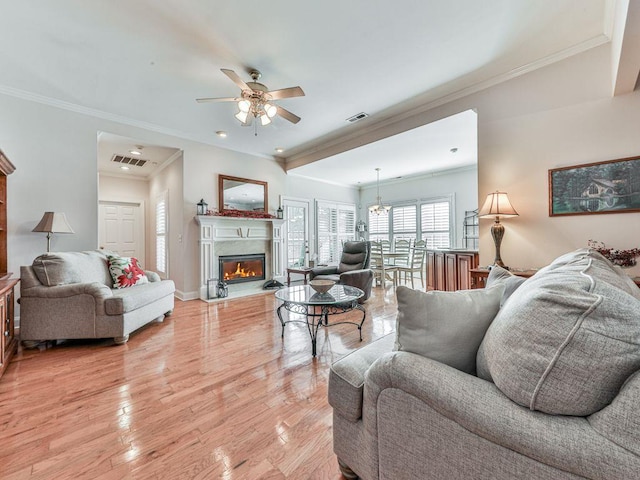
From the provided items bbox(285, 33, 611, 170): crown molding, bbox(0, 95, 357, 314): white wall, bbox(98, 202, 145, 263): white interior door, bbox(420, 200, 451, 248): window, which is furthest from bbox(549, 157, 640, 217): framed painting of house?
bbox(98, 202, 145, 263): white interior door

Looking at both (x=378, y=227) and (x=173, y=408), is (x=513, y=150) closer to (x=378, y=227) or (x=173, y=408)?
(x=173, y=408)

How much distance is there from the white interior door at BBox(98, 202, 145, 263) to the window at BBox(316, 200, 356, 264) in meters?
4.26

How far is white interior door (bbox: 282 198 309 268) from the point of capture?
6.44 meters

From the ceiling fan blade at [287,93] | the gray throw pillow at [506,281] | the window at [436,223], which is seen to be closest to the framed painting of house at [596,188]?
the gray throw pillow at [506,281]

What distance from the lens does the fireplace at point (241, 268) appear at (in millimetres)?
5148

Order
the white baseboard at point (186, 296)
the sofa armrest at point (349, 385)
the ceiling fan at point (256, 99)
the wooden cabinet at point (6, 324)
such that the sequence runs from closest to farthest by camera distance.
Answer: the sofa armrest at point (349, 385) < the wooden cabinet at point (6, 324) < the ceiling fan at point (256, 99) < the white baseboard at point (186, 296)

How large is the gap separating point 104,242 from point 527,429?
7.56 metres

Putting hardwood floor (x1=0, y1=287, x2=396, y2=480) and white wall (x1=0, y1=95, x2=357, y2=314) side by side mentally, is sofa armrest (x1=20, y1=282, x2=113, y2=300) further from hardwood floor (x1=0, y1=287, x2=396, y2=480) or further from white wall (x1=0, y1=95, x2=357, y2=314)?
white wall (x1=0, y1=95, x2=357, y2=314)

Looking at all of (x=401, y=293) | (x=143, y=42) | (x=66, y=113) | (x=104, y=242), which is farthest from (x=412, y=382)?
(x=104, y=242)

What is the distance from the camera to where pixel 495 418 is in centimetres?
77

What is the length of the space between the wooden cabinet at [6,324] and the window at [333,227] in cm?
544

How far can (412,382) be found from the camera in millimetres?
940

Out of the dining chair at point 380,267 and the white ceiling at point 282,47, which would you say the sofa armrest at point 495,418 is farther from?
the dining chair at point 380,267

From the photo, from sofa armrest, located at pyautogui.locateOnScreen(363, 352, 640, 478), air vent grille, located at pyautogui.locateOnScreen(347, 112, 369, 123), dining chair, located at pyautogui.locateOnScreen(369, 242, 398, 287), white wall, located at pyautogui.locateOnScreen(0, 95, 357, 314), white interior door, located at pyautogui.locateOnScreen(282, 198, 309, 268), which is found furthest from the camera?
white interior door, located at pyautogui.locateOnScreen(282, 198, 309, 268)
